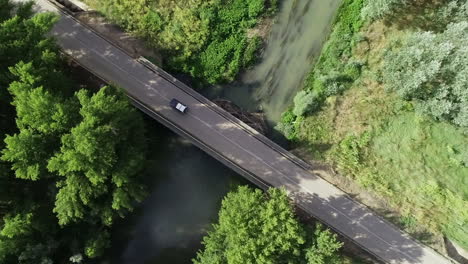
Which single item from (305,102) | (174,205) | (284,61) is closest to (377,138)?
(305,102)

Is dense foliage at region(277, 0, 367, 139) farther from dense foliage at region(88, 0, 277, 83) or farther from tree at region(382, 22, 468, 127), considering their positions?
dense foliage at region(88, 0, 277, 83)

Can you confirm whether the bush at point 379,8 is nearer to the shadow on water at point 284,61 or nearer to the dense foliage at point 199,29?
the shadow on water at point 284,61

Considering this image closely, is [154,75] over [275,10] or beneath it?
beneath

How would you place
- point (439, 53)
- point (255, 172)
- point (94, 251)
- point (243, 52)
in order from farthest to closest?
point (243, 52) < point (255, 172) < point (439, 53) < point (94, 251)

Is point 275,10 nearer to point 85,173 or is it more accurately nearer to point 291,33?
point 291,33

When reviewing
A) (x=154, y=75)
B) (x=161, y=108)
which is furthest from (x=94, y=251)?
(x=154, y=75)

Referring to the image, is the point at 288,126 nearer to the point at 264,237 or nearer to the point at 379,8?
the point at 264,237
